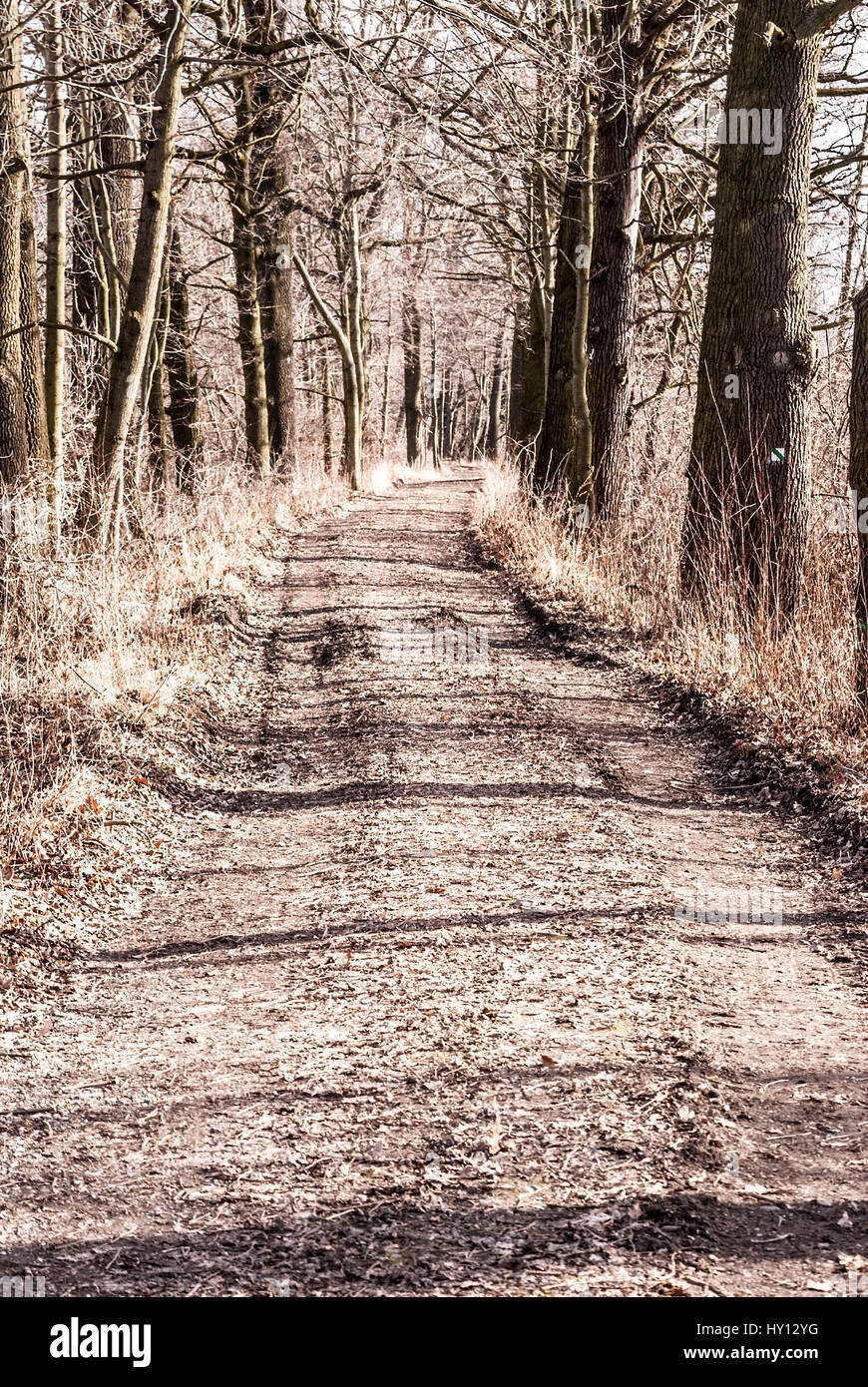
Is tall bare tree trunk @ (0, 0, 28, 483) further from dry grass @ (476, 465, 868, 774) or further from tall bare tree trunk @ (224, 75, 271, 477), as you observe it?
tall bare tree trunk @ (224, 75, 271, 477)

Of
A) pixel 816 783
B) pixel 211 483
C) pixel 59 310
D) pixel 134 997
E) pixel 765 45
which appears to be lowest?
pixel 134 997

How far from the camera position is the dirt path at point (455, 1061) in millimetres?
2629

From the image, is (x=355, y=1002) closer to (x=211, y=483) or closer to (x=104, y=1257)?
(x=104, y=1257)

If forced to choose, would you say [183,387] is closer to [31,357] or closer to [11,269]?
[31,357]

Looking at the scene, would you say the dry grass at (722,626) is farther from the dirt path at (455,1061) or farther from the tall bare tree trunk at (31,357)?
the tall bare tree trunk at (31,357)

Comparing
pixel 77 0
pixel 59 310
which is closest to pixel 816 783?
pixel 59 310

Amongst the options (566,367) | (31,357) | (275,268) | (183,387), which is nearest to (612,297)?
(566,367)

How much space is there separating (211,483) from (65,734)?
9502 millimetres

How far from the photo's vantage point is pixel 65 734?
239 inches

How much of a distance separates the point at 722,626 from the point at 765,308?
2.22 metres

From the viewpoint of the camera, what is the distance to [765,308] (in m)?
8.20

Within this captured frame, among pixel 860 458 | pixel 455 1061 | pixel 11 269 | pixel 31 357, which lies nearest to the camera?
pixel 455 1061

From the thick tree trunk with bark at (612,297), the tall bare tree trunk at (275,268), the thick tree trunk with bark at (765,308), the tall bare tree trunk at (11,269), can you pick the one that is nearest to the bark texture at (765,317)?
the thick tree trunk with bark at (765,308)

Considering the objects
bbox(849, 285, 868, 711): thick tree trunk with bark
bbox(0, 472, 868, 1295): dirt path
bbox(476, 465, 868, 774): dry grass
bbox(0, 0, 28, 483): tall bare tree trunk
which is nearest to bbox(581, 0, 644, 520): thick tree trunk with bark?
bbox(476, 465, 868, 774): dry grass
